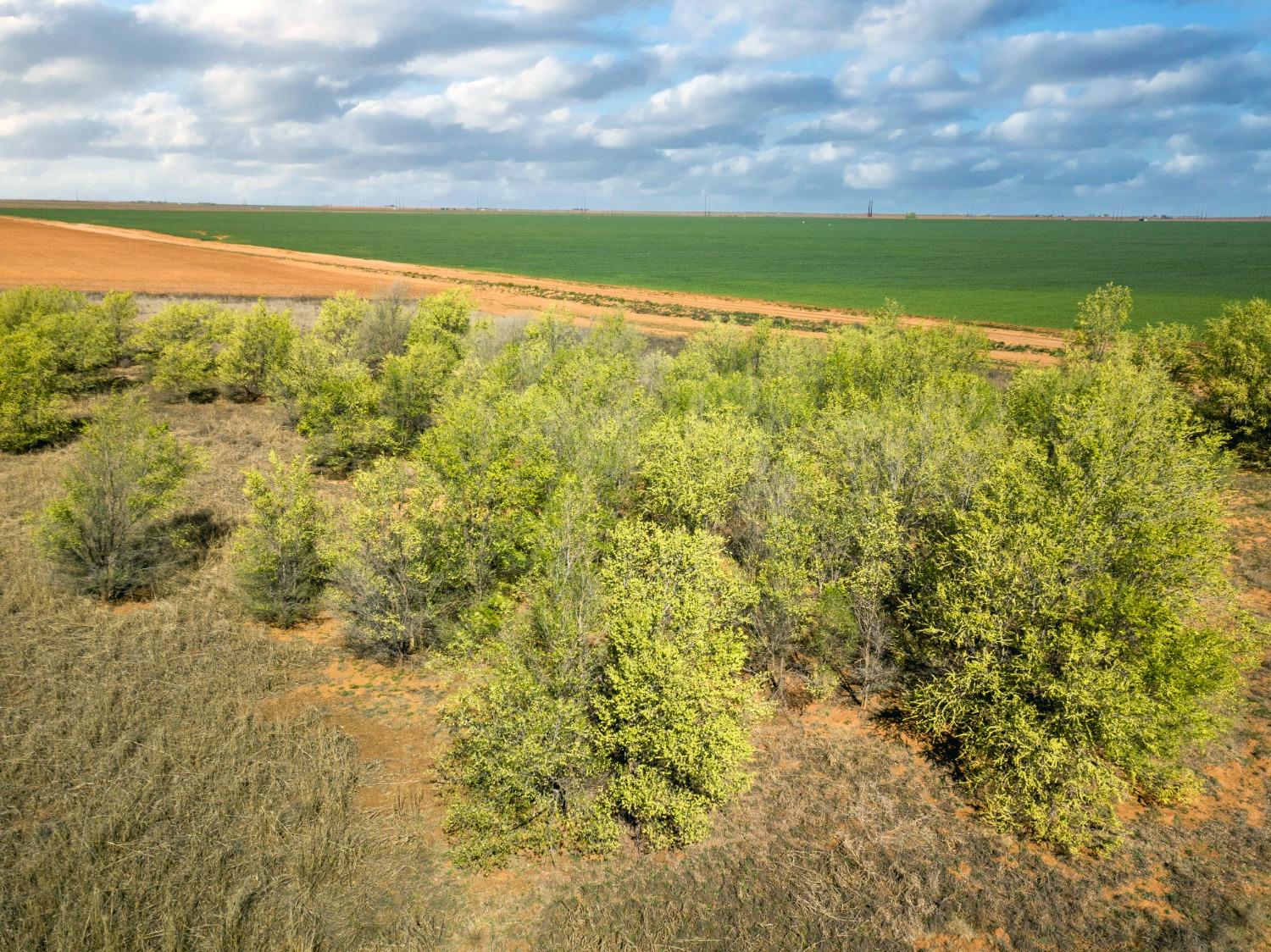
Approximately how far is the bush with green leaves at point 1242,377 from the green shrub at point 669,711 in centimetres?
4455

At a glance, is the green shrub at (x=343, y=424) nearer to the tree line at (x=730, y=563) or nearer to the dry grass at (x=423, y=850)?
the tree line at (x=730, y=563)

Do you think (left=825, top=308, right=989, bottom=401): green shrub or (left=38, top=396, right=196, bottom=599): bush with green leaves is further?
(left=825, top=308, right=989, bottom=401): green shrub

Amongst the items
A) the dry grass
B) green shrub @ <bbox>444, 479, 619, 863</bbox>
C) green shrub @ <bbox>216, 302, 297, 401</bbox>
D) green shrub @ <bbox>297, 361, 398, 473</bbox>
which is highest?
green shrub @ <bbox>216, 302, 297, 401</bbox>

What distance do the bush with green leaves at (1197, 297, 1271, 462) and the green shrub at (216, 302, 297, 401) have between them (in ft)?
207

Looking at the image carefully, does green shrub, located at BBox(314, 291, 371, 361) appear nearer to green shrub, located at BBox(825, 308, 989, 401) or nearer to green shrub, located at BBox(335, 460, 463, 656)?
green shrub, located at BBox(335, 460, 463, 656)

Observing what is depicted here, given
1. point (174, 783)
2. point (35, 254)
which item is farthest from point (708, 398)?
point (35, 254)

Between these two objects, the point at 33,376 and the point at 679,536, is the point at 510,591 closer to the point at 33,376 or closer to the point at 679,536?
the point at 679,536

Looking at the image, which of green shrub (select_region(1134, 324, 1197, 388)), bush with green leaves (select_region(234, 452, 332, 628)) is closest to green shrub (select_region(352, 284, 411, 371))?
bush with green leaves (select_region(234, 452, 332, 628))

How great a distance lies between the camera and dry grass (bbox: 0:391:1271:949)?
50.4 ft

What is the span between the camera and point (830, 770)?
2084 centimetres

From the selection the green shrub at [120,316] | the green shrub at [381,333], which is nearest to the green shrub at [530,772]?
the green shrub at [381,333]

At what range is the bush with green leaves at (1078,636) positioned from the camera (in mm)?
18281

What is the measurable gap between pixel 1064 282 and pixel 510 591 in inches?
5950

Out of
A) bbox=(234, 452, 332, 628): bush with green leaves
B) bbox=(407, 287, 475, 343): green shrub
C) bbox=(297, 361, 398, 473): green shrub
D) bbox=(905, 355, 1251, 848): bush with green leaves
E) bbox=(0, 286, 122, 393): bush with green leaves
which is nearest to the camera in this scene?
bbox=(905, 355, 1251, 848): bush with green leaves
